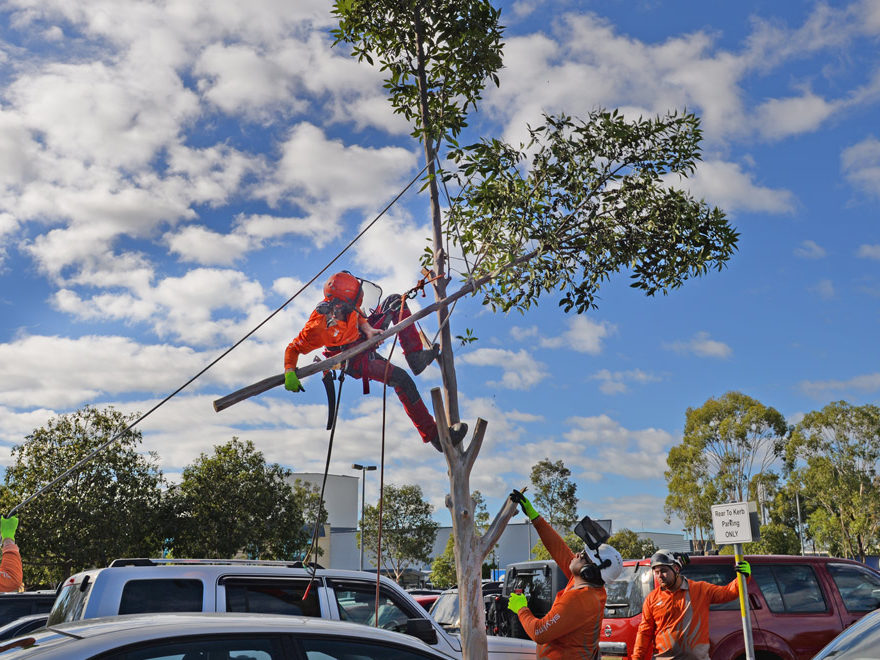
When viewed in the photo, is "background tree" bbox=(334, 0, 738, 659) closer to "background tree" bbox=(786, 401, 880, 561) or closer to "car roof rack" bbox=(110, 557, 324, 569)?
"car roof rack" bbox=(110, 557, 324, 569)

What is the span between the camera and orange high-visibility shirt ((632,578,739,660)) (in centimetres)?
770

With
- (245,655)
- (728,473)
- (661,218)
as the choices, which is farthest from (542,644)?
(728,473)

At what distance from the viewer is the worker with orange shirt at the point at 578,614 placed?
614 centimetres

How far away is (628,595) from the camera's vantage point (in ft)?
33.1

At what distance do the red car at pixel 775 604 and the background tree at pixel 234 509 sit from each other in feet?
94.9

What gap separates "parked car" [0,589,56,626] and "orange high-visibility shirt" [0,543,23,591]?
3.74 ft

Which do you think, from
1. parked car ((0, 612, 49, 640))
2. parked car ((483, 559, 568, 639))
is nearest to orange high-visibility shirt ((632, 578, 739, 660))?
parked car ((483, 559, 568, 639))

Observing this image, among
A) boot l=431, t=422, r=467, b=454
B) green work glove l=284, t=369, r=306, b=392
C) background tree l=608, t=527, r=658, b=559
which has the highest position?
green work glove l=284, t=369, r=306, b=392

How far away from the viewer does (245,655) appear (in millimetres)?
3791

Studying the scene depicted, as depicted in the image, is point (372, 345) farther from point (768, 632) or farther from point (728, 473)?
point (728, 473)

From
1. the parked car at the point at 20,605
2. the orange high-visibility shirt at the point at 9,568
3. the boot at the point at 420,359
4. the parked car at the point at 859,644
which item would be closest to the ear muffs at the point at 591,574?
the parked car at the point at 859,644

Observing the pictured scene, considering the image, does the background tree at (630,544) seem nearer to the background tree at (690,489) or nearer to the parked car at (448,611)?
the background tree at (690,489)

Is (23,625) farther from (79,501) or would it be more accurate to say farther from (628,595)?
(79,501)

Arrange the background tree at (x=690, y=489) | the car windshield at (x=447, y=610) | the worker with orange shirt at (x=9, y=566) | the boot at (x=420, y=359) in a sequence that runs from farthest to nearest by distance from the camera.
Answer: the background tree at (x=690, y=489), the car windshield at (x=447, y=610), the worker with orange shirt at (x=9, y=566), the boot at (x=420, y=359)
